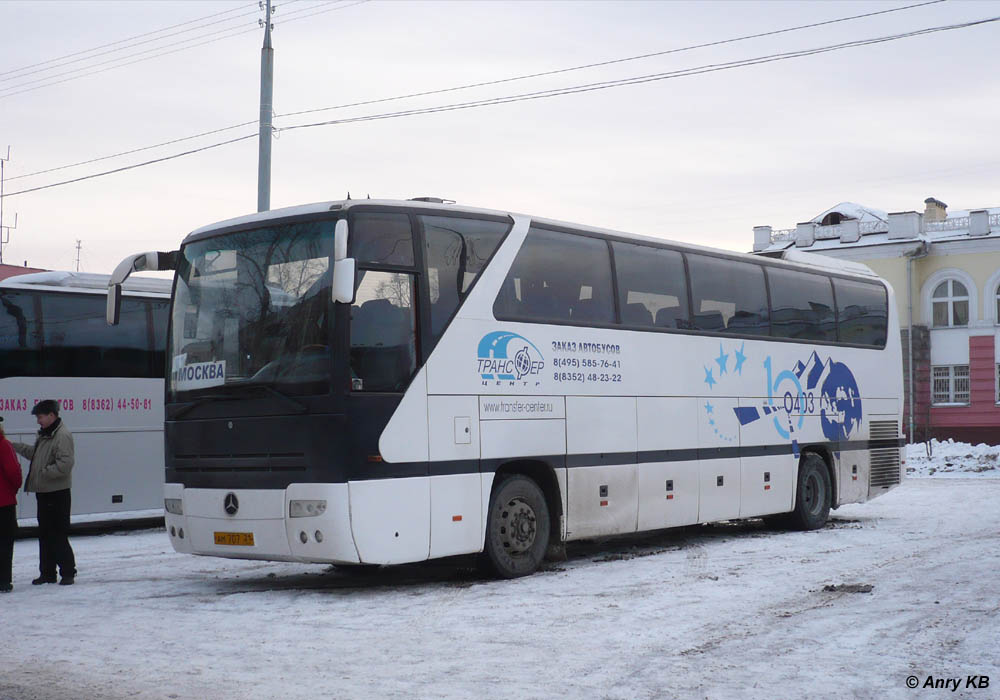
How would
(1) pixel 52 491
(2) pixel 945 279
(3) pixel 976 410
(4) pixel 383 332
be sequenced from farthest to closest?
1. (2) pixel 945 279
2. (3) pixel 976 410
3. (1) pixel 52 491
4. (4) pixel 383 332

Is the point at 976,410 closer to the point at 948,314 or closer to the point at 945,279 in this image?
the point at 948,314

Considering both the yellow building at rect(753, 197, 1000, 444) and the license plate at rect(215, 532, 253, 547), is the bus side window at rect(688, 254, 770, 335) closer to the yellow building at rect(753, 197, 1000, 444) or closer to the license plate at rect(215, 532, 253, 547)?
the license plate at rect(215, 532, 253, 547)

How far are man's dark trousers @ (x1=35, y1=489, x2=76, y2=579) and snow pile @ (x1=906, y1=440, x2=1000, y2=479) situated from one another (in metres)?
27.1

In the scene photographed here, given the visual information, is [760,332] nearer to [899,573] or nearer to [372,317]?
[899,573]

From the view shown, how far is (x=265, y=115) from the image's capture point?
21484 millimetres

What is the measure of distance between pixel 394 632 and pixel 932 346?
45780mm

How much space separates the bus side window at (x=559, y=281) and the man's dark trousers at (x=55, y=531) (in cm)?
475

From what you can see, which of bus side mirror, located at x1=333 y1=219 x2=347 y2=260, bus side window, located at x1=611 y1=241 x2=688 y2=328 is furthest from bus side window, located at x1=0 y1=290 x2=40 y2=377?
bus side window, located at x1=611 y1=241 x2=688 y2=328

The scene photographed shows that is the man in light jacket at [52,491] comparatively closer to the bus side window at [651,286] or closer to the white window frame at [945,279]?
the bus side window at [651,286]

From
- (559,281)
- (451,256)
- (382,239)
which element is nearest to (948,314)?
(559,281)

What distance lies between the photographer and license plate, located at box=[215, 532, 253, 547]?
11172 mm

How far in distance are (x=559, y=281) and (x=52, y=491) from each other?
220 inches

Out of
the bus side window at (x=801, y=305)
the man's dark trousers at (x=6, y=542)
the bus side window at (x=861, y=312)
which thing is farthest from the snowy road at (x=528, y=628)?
the bus side window at (x=861, y=312)

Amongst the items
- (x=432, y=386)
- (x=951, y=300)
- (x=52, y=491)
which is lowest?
(x=52, y=491)
